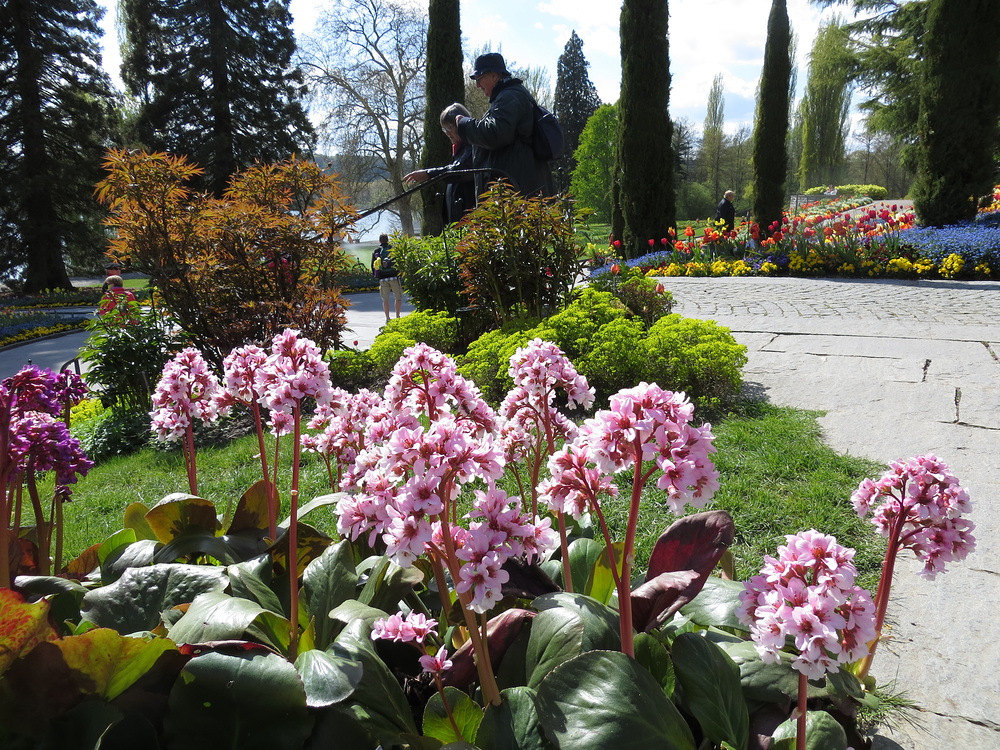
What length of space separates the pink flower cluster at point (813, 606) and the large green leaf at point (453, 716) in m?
0.52

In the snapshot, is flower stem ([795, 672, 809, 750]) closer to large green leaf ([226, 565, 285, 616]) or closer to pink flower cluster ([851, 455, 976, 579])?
pink flower cluster ([851, 455, 976, 579])

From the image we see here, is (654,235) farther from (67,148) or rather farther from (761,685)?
(67,148)

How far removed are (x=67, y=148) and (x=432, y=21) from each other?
13985 millimetres

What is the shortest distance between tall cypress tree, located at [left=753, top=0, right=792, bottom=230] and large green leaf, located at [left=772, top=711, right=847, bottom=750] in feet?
55.0

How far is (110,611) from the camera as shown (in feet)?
4.48

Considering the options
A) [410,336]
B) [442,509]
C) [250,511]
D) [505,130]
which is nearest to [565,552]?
[442,509]

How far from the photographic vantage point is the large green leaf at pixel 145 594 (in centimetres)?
136

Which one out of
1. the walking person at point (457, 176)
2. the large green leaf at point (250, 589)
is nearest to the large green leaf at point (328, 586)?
the large green leaf at point (250, 589)

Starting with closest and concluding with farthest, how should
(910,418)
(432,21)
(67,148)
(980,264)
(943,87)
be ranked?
(910,418) → (980,264) → (943,87) → (432,21) → (67,148)

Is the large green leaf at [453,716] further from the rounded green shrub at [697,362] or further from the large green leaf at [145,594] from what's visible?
the rounded green shrub at [697,362]

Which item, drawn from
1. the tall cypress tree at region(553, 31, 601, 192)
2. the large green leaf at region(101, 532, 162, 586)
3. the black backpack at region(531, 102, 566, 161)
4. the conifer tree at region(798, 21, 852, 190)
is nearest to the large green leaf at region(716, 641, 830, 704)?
the large green leaf at region(101, 532, 162, 586)

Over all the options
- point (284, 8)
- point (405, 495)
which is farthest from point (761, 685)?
point (284, 8)

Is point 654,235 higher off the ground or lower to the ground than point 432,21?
lower

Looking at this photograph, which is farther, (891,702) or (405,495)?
(891,702)
